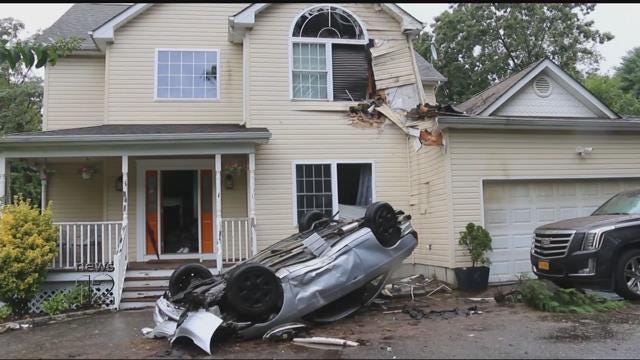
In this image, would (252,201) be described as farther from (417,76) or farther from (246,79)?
(417,76)

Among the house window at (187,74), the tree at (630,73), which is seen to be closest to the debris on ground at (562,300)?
the house window at (187,74)

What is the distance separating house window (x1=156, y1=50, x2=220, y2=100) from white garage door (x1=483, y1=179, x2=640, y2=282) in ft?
22.8

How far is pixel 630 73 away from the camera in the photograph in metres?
36.5

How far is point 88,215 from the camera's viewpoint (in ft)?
41.8

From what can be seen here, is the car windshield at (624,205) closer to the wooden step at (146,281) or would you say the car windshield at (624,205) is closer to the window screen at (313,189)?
the window screen at (313,189)

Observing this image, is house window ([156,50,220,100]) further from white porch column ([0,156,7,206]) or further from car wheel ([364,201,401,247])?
car wheel ([364,201,401,247])

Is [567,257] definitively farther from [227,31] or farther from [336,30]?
[227,31]

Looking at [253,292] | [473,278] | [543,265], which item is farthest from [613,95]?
[253,292]

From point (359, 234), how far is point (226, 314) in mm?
2130

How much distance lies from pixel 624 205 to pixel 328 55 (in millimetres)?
6884

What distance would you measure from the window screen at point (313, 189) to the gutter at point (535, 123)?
3.06 m

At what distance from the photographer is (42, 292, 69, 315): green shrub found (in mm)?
9125

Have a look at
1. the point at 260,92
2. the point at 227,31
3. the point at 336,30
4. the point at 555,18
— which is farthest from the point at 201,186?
the point at 555,18

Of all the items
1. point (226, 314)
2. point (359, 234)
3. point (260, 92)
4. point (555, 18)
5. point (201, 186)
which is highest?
point (555, 18)
